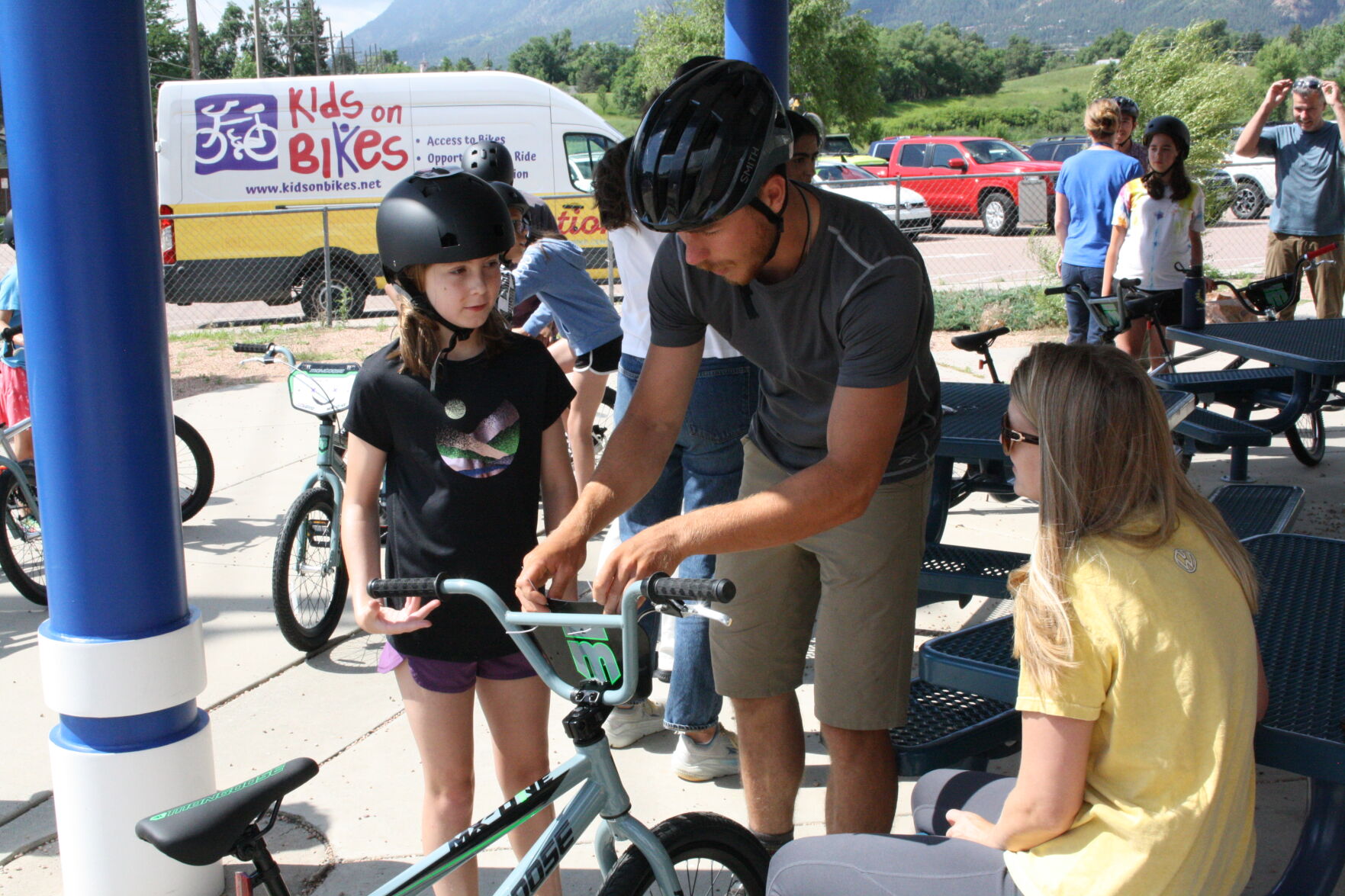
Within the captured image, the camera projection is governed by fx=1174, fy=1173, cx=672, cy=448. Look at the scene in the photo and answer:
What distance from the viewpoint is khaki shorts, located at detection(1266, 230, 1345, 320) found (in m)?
7.70

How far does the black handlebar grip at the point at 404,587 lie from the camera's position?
190 centimetres

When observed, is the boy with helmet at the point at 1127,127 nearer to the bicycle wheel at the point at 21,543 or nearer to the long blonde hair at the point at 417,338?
the long blonde hair at the point at 417,338

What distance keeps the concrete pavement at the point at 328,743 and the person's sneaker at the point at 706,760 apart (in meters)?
0.04

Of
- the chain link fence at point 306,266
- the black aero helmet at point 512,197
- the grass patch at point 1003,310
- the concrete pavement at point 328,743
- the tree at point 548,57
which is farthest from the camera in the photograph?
the tree at point 548,57

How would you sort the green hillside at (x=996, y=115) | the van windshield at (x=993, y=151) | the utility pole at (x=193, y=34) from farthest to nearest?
the green hillside at (x=996, y=115)
the utility pole at (x=193, y=34)
the van windshield at (x=993, y=151)

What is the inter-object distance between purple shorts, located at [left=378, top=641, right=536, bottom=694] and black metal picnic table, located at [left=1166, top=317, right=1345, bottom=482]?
142 inches

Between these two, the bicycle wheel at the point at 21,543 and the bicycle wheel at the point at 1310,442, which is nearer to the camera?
the bicycle wheel at the point at 21,543

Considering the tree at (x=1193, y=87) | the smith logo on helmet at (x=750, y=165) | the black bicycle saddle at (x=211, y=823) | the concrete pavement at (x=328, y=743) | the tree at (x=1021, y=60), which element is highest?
the tree at (x=1021, y=60)

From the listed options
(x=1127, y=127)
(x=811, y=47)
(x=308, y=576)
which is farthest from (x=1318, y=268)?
(x=811, y=47)

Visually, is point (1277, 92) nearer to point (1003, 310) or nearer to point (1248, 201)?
point (1003, 310)

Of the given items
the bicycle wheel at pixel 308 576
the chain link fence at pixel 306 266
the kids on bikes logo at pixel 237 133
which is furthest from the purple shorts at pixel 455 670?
the kids on bikes logo at pixel 237 133

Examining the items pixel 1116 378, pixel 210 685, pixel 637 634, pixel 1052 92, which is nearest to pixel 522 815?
pixel 637 634

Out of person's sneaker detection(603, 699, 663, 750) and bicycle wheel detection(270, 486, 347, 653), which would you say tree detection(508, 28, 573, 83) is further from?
person's sneaker detection(603, 699, 663, 750)

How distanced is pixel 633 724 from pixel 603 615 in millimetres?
1968
